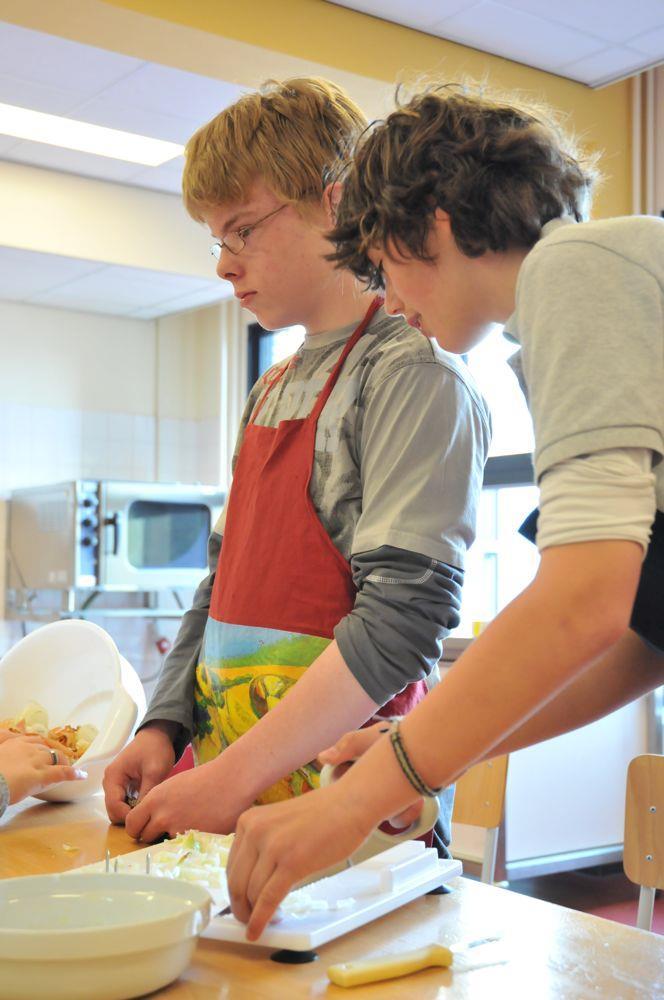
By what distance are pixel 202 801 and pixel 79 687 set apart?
52 cm

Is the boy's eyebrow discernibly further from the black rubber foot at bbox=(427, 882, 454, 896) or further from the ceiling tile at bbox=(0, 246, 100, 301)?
the ceiling tile at bbox=(0, 246, 100, 301)

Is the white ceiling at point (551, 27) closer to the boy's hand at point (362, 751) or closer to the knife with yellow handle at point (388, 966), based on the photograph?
the boy's hand at point (362, 751)

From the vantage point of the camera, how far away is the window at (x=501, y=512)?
380 centimetres

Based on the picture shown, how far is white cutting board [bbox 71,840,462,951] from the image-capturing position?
2.52 feet

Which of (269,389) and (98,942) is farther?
(269,389)

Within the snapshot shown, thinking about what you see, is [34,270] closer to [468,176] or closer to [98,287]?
[98,287]

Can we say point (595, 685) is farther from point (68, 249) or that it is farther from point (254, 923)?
point (68, 249)

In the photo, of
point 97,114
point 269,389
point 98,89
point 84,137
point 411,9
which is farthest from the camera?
point 84,137

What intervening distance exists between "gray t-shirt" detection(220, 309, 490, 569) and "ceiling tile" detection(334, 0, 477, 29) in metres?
1.92

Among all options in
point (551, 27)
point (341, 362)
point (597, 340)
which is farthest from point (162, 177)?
point (597, 340)

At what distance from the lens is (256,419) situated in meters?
1.33

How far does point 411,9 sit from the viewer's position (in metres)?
2.88

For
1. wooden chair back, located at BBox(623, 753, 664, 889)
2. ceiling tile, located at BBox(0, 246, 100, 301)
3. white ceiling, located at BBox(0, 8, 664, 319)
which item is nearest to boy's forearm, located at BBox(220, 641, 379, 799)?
wooden chair back, located at BBox(623, 753, 664, 889)

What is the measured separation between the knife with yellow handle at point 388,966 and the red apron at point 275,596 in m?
0.34
